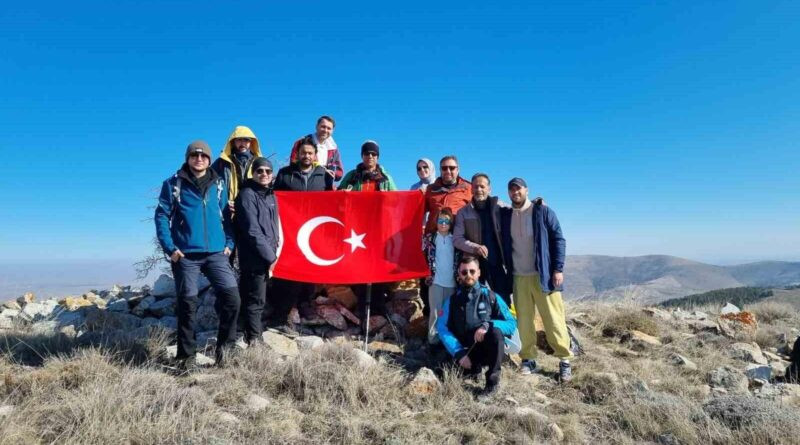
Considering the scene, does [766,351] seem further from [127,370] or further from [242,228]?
[127,370]

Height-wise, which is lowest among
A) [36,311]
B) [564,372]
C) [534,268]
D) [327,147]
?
[564,372]

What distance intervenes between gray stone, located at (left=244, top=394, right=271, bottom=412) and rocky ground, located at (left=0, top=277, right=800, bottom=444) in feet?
0.07

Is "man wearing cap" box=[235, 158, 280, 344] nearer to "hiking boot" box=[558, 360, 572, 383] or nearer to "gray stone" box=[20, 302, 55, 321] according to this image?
"hiking boot" box=[558, 360, 572, 383]

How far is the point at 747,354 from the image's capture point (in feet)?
24.5

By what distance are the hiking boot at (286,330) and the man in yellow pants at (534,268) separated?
11.2 feet

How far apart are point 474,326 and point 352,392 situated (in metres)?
1.74

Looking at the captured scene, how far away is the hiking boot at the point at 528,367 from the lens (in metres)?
6.04

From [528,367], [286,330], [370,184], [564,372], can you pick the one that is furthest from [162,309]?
[564,372]

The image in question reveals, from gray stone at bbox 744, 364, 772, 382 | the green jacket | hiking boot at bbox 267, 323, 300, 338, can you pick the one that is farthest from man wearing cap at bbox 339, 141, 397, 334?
gray stone at bbox 744, 364, 772, 382

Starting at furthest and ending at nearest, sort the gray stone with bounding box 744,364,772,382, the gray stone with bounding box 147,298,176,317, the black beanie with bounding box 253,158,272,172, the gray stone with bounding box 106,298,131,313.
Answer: the gray stone with bounding box 106,298,131,313, the gray stone with bounding box 147,298,176,317, the gray stone with bounding box 744,364,772,382, the black beanie with bounding box 253,158,272,172

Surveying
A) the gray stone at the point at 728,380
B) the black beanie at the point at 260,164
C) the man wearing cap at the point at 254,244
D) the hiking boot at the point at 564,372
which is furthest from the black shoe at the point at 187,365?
the gray stone at the point at 728,380

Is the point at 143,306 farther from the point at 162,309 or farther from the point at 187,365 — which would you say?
the point at 187,365

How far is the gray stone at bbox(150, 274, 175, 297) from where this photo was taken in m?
9.06

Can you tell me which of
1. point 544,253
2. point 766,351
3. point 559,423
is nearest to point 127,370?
point 559,423
